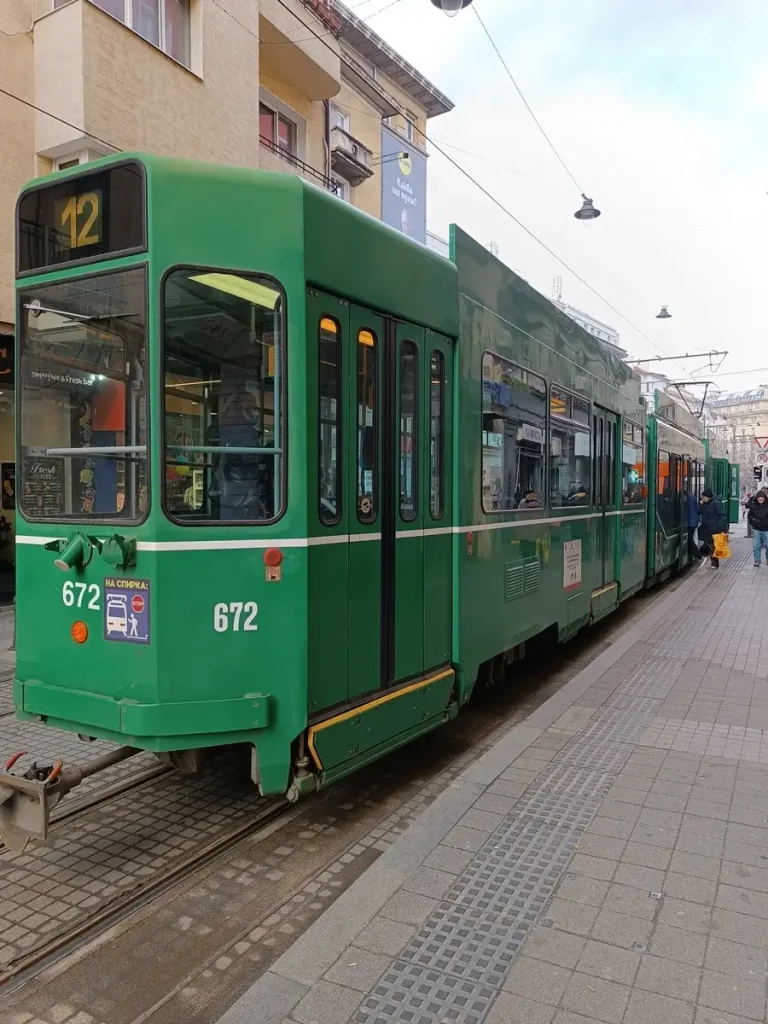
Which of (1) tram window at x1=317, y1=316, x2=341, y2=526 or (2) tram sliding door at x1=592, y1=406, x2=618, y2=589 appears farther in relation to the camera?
(2) tram sliding door at x1=592, y1=406, x2=618, y2=589

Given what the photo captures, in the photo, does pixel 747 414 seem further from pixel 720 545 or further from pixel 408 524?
pixel 408 524

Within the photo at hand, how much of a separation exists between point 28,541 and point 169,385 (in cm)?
118

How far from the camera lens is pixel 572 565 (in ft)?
25.5

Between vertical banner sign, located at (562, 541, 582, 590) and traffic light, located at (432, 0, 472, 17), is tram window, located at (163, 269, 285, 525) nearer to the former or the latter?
vertical banner sign, located at (562, 541, 582, 590)

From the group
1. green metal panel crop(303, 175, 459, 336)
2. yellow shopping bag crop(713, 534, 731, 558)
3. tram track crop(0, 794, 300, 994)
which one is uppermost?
green metal panel crop(303, 175, 459, 336)

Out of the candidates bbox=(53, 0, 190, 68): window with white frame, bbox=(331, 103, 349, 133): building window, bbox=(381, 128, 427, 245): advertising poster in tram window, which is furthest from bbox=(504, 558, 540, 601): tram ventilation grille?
bbox=(381, 128, 427, 245): advertising poster in tram window

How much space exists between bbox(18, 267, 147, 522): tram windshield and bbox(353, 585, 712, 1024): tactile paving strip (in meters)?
2.18

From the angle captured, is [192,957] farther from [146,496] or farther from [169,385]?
[169,385]

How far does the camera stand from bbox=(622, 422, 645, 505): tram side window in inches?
416

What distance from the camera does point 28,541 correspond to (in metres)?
4.02

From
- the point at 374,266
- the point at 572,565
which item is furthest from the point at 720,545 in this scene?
the point at 374,266

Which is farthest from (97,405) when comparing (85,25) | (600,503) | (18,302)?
(85,25)

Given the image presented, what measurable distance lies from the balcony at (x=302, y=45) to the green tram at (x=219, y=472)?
42.3 feet

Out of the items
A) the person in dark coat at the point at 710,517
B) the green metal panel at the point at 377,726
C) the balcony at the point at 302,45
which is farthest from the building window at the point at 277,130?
the green metal panel at the point at 377,726
